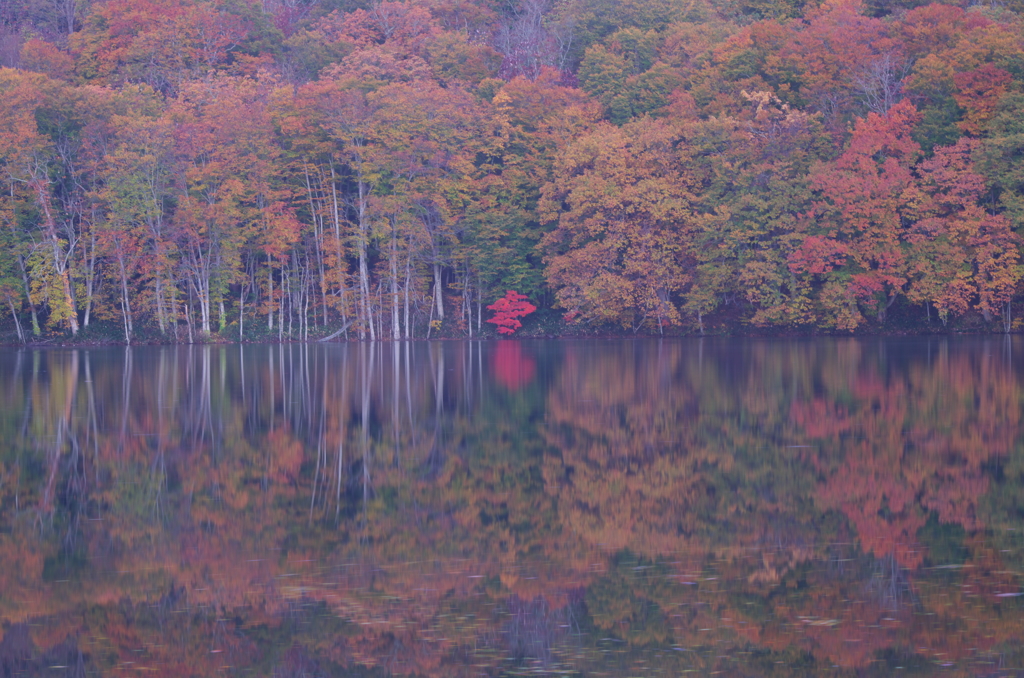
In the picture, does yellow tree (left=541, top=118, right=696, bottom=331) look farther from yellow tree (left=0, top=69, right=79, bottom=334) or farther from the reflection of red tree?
yellow tree (left=0, top=69, right=79, bottom=334)

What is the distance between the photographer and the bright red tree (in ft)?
164

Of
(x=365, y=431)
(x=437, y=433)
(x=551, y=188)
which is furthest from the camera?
(x=551, y=188)

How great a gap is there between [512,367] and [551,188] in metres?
20.9

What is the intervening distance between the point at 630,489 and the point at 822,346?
2715 centimetres

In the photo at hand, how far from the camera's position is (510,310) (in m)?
50.2

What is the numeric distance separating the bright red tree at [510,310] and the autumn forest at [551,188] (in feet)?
2.55

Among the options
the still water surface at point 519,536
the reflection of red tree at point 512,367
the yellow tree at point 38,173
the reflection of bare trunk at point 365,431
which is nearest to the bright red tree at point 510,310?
the reflection of red tree at point 512,367

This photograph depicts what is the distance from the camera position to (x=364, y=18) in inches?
2470

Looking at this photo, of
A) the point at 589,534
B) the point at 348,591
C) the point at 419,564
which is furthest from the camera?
the point at 589,534

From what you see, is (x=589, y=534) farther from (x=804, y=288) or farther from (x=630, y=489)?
(x=804, y=288)

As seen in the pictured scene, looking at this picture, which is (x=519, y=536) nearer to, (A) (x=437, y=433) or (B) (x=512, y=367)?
(A) (x=437, y=433)

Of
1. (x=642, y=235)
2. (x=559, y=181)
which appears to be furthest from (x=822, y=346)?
(x=559, y=181)

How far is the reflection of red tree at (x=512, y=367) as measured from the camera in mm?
24062

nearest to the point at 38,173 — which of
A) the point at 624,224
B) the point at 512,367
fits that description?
the point at 624,224
